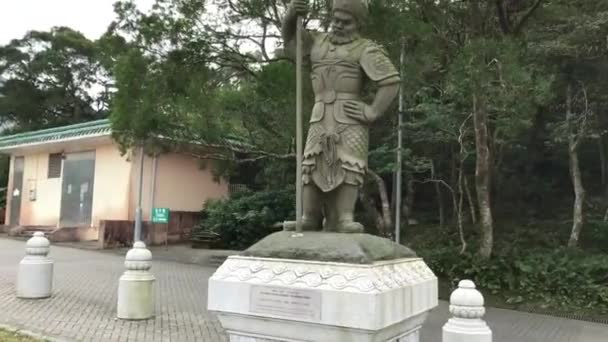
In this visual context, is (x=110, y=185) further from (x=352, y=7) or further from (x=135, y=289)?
(x=352, y=7)

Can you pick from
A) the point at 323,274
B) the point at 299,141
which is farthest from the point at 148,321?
the point at 323,274

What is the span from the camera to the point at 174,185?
18938 millimetres

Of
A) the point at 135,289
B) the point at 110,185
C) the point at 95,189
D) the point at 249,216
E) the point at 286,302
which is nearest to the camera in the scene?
the point at 286,302

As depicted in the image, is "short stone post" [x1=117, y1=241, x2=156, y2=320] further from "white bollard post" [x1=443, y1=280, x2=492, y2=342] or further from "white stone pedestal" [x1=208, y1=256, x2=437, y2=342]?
"white bollard post" [x1=443, y1=280, x2=492, y2=342]

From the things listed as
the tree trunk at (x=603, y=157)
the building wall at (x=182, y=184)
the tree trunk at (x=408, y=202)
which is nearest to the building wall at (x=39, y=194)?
the building wall at (x=182, y=184)

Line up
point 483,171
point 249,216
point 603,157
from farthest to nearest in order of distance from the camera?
point 249,216
point 603,157
point 483,171

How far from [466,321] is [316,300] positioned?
3.80 feet

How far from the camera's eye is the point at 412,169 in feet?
47.1

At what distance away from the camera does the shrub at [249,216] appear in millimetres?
16234

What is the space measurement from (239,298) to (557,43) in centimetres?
965

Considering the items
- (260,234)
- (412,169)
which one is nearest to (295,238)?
(412,169)

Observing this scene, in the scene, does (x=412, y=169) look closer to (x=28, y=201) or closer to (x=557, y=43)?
(x=557, y=43)

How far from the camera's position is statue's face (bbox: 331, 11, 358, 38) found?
15.9 feet

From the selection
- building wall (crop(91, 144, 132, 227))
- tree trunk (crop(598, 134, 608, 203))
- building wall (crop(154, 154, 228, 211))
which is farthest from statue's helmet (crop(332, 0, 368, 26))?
building wall (crop(91, 144, 132, 227))
